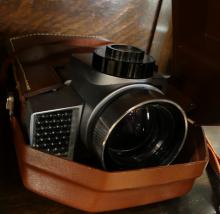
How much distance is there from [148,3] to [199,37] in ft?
0.64

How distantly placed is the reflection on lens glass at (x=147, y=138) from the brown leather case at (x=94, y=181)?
0.15 ft

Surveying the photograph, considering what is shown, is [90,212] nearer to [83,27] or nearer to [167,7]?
[83,27]

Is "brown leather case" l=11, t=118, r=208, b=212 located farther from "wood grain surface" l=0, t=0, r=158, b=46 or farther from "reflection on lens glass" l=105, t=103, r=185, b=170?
"wood grain surface" l=0, t=0, r=158, b=46

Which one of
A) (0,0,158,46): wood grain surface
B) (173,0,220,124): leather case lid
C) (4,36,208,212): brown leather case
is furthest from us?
(0,0,158,46): wood grain surface

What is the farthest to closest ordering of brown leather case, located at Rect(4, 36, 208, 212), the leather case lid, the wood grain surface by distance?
the wood grain surface < the leather case lid < brown leather case, located at Rect(4, 36, 208, 212)

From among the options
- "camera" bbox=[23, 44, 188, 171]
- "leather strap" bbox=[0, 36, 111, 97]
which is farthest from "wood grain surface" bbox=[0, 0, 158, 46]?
"camera" bbox=[23, 44, 188, 171]

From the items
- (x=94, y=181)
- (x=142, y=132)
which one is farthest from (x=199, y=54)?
(x=94, y=181)

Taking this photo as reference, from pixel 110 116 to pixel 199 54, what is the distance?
26 centimetres

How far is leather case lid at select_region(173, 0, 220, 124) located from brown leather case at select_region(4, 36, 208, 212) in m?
0.12

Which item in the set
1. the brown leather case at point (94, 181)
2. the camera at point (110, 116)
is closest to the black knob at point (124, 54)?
the camera at point (110, 116)

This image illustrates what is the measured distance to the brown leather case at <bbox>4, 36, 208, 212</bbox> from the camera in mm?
405

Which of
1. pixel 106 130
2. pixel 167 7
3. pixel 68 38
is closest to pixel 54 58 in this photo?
pixel 68 38

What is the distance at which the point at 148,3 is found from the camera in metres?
0.74

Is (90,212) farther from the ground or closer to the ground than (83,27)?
closer to the ground
